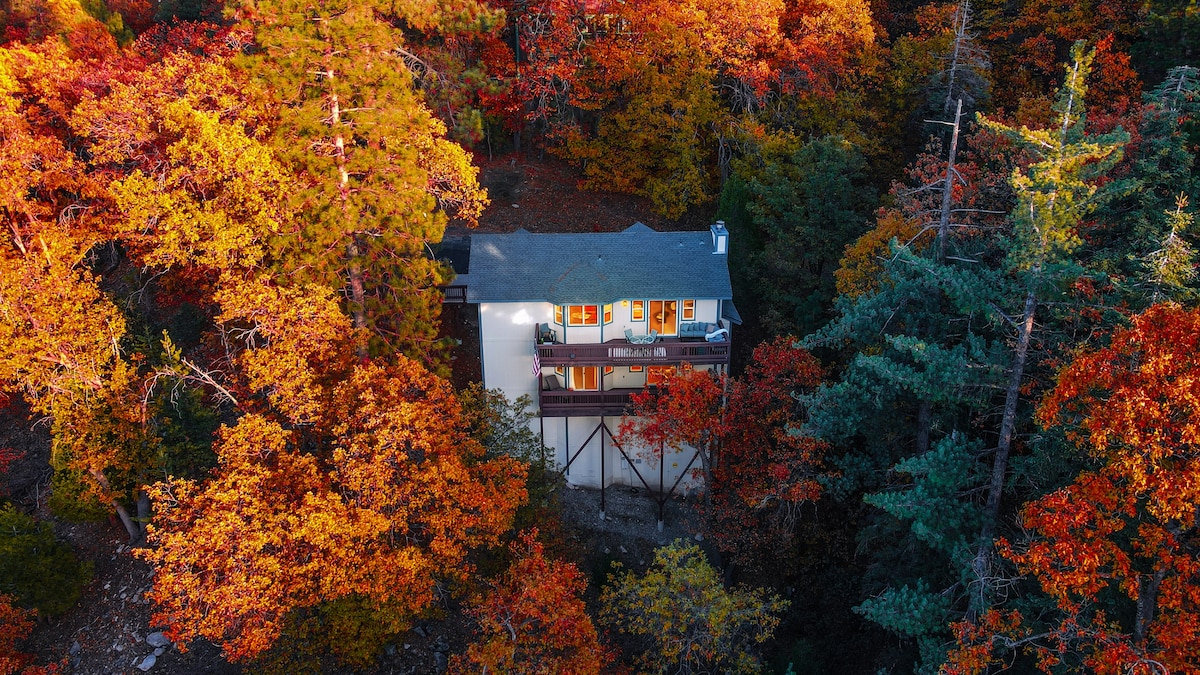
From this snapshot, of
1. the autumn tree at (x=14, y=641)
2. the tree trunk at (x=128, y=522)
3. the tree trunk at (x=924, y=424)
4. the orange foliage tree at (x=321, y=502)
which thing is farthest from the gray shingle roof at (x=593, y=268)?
the autumn tree at (x=14, y=641)

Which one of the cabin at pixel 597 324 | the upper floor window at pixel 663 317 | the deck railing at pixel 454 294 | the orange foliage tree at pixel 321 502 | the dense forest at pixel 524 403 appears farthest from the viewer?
the deck railing at pixel 454 294

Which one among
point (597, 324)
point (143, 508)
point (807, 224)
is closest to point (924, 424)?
point (807, 224)

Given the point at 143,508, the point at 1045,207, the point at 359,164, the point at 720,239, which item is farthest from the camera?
the point at 720,239

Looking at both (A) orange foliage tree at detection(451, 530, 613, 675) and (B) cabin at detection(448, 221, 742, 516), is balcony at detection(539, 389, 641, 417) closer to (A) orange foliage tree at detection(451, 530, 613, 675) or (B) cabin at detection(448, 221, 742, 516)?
(B) cabin at detection(448, 221, 742, 516)

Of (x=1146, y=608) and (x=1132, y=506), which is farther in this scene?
(x=1146, y=608)

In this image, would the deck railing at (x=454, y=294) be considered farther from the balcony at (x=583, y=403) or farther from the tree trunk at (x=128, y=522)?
the tree trunk at (x=128, y=522)

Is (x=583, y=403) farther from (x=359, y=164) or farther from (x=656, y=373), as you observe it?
(x=359, y=164)
